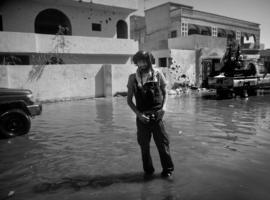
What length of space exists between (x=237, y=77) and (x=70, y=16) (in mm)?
12630

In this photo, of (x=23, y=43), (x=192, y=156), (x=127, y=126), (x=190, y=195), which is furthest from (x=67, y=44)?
(x=190, y=195)

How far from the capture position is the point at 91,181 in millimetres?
3893

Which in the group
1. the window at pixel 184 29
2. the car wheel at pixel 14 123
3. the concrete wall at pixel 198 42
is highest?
the window at pixel 184 29

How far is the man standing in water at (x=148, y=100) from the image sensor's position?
373cm

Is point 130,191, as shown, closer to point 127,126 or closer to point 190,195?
point 190,195

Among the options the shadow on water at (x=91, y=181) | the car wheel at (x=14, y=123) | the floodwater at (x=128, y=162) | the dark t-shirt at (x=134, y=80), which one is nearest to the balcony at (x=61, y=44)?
the floodwater at (x=128, y=162)

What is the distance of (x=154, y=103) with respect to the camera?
12.4 ft

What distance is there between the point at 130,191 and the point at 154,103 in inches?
51.4

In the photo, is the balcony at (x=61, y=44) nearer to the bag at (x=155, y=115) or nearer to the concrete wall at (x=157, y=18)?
the concrete wall at (x=157, y=18)

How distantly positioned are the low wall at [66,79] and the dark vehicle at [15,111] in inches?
248

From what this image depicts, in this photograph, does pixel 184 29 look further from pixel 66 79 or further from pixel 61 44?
pixel 66 79

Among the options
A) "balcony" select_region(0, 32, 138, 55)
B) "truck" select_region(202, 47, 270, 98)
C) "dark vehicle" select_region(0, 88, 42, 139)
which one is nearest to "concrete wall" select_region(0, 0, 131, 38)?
"balcony" select_region(0, 32, 138, 55)

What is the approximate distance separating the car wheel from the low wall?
6410 mm

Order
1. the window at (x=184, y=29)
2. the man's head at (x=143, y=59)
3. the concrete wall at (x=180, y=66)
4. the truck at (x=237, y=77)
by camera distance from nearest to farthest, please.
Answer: the man's head at (x=143, y=59), the truck at (x=237, y=77), the concrete wall at (x=180, y=66), the window at (x=184, y=29)
